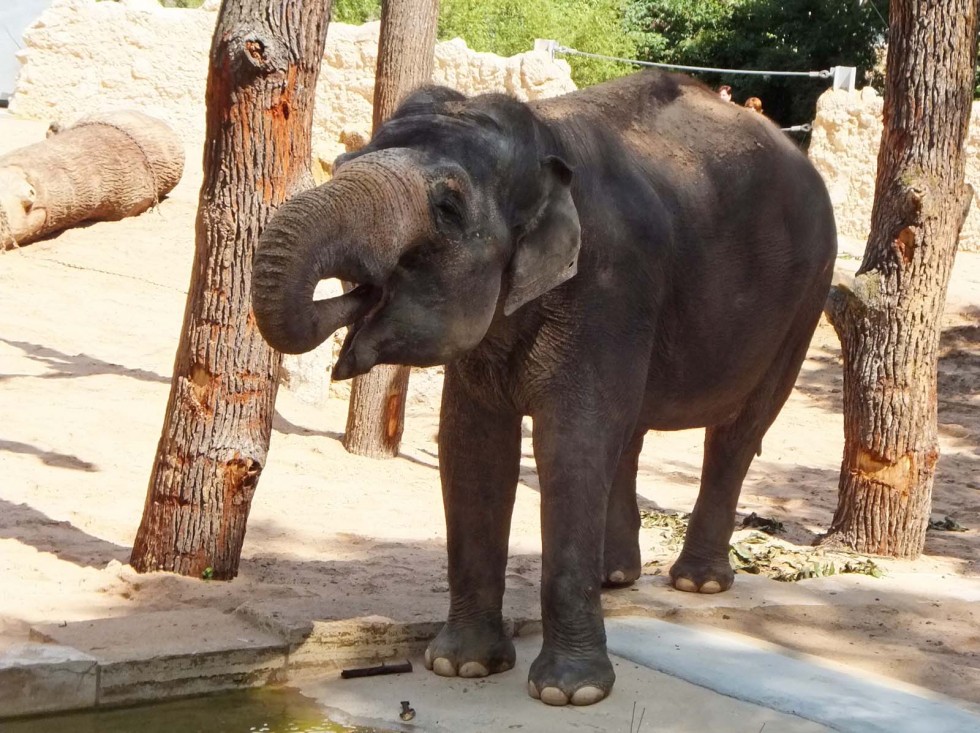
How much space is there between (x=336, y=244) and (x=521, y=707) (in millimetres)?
1708

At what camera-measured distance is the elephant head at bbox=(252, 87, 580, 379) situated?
3.45 meters

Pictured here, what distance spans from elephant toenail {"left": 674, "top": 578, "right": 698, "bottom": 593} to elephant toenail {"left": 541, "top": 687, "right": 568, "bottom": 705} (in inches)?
69.7

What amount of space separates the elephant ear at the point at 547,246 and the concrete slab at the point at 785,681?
147 centimetres

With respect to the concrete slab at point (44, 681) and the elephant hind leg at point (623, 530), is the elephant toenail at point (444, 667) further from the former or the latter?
the elephant hind leg at point (623, 530)

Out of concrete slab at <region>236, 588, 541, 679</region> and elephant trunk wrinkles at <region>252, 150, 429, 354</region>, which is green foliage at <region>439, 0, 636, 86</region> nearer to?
concrete slab at <region>236, 588, 541, 679</region>

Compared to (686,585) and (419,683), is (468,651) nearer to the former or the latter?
(419,683)

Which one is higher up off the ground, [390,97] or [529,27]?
[529,27]

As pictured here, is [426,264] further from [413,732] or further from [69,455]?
[69,455]

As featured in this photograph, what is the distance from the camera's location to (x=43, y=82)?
19.1 metres

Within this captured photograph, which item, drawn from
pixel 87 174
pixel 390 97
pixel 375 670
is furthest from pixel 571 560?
pixel 87 174

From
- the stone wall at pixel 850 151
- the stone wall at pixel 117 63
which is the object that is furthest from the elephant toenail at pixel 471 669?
the stone wall at pixel 117 63

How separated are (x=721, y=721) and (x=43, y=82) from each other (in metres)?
17.1

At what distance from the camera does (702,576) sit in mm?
6027

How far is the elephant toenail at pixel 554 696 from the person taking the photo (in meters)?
4.36
